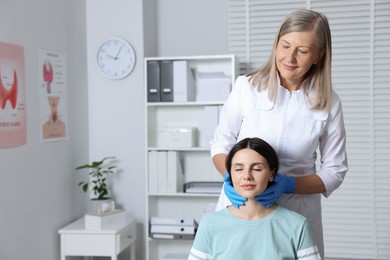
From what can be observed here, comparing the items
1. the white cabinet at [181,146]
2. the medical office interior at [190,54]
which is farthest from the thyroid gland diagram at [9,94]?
the white cabinet at [181,146]

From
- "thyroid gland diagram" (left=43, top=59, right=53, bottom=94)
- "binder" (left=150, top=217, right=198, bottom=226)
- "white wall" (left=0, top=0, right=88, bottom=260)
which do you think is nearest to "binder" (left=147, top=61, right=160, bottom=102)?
"white wall" (left=0, top=0, right=88, bottom=260)

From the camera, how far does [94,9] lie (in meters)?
3.57

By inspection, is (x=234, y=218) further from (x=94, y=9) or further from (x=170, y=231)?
(x=94, y=9)

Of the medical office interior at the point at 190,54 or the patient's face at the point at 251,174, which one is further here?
the medical office interior at the point at 190,54

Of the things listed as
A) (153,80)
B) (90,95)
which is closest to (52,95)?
(90,95)

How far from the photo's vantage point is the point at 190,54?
368cm

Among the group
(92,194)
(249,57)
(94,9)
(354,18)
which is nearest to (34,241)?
(92,194)

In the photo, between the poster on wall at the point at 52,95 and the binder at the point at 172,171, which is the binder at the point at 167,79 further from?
the poster on wall at the point at 52,95

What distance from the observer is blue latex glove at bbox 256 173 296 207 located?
1.52 metres

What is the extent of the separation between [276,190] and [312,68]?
41cm

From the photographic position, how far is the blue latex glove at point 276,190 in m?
1.52

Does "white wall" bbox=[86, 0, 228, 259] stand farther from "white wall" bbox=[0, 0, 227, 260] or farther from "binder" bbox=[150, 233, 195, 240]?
"binder" bbox=[150, 233, 195, 240]

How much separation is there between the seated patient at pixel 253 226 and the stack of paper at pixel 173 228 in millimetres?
1784

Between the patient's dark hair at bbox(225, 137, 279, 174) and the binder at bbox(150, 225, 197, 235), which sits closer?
the patient's dark hair at bbox(225, 137, 279, 174)
